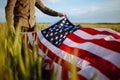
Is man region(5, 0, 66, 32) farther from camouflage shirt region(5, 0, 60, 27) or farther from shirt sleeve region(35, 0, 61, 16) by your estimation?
shirt sleeve region(35, 0, 61, 16)

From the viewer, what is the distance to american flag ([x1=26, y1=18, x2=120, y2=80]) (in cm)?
335

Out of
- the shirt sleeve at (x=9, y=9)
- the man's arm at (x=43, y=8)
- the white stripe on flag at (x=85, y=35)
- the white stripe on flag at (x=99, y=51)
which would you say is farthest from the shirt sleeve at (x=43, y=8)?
the white stripe on flag at (x=99, y=51)

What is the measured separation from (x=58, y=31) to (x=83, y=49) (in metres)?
1.16

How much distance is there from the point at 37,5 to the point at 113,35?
107 inches

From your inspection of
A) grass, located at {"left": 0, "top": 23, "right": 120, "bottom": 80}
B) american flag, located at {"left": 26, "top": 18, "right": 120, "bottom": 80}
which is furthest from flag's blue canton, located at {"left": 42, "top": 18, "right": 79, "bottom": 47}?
grass, located at {"left": 0, "top": 23, "right": 120, "bottom": 80}

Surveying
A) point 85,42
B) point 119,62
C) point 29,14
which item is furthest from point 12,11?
point 119,62

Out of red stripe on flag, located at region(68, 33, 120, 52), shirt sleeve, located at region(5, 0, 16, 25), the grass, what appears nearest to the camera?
the grass

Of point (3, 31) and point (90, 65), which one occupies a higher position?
point (3, 31)

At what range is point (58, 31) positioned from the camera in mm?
5367

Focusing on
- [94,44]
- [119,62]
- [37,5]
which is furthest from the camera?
[37,5]

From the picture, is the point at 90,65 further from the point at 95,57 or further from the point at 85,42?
the point at 85,42

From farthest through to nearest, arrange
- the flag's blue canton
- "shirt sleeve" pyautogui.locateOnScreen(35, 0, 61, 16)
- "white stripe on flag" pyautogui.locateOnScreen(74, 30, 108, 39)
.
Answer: "shirt sleeve" pyautogui.locateOnScreen(35, 0, 61, 16) < the flag's blue canton < "white stripe on flag" pyautogui.locateOnScreen(74, 30, 108, 39)

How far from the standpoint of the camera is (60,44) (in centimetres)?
485

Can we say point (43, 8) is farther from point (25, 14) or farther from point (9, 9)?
point (9, 9)
